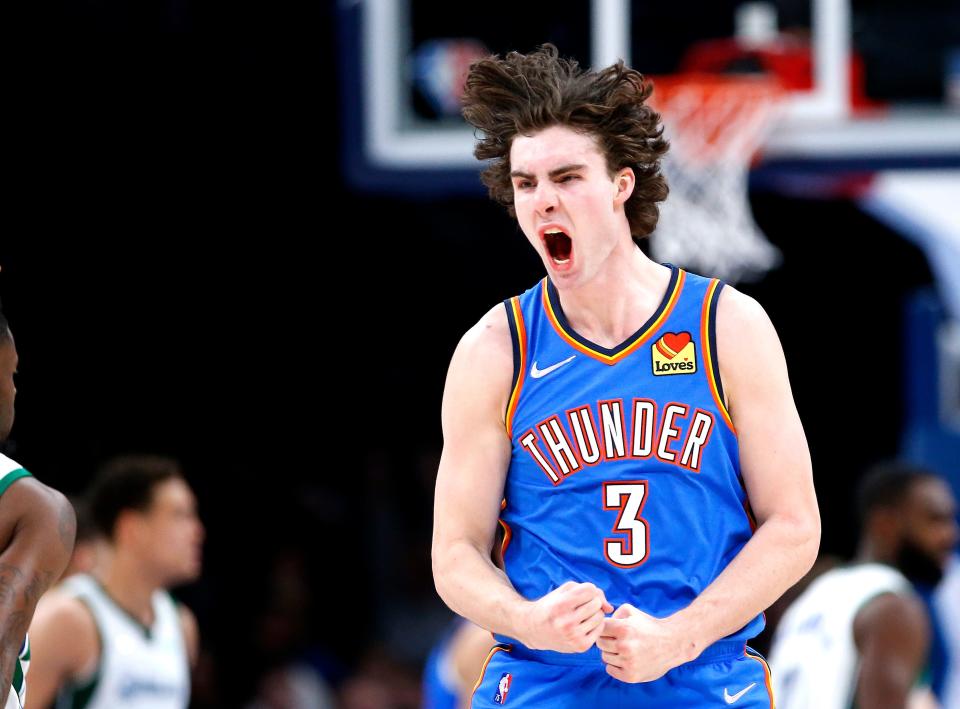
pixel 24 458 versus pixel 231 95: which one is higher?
pixel 231 95

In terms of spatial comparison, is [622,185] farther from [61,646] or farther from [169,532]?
[169,532]

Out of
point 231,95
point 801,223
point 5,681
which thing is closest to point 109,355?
point 231,95

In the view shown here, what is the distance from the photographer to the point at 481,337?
3627 mm

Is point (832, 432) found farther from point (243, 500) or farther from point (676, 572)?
point (676, 572)

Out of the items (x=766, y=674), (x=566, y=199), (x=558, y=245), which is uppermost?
(x=566, y=199)

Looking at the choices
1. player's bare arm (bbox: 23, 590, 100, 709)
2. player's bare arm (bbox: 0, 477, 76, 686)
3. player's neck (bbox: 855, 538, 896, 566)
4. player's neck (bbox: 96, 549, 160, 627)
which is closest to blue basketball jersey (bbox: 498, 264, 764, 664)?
player's bare arm (bbox: 0, 477, 76, 686)

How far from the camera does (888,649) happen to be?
20.0ft

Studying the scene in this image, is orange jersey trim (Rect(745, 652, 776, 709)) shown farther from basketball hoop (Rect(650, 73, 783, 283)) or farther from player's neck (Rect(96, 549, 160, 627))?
basketball hoop (Rect(650, 73, 783, 283))

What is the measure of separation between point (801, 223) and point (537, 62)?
33.1 ft

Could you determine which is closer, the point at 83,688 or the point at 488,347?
the point at 488,347

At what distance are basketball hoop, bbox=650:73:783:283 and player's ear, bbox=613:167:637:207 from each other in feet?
17.3

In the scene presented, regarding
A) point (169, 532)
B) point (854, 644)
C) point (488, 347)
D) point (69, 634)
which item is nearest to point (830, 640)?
point (854, 644)

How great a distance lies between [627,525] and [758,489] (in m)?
0.30

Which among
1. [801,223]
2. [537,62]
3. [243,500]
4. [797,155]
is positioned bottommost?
[243,500]
